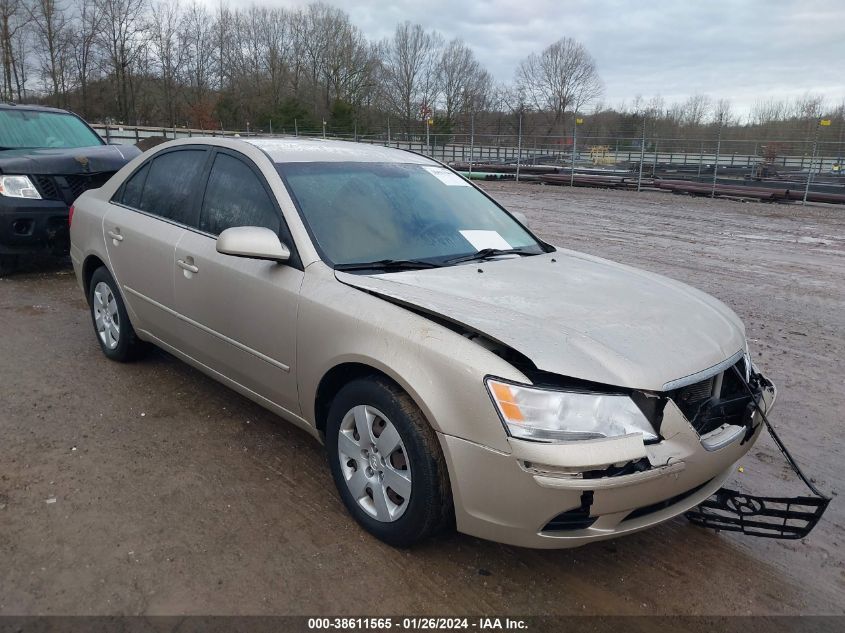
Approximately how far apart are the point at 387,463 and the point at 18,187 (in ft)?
21.0

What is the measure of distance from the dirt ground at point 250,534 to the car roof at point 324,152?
1.55 metres

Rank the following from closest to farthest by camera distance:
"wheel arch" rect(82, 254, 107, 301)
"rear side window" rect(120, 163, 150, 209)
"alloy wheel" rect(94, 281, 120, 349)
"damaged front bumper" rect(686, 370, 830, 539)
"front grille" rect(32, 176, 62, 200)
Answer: "damaged front bumper" rect(686, 370, 830, 539), "rear side window" rect(120, 163, 150, 209), "alloy wheel" rect(94, 281, 120, 349), "wheel arch" rect(82, 254, 107, 301), "front grille" rect(32, 176, 62, 200)

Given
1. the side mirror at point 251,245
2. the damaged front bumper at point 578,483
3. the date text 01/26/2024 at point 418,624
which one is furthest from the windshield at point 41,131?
the damaged front bumper at point 578,483

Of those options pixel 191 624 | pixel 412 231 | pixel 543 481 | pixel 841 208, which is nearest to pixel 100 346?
pixel 412 231

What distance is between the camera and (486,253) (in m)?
3.37

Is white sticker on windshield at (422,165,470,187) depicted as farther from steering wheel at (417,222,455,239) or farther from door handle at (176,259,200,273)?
door handle at (176,259,200,273)

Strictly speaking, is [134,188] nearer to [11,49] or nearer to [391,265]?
[391,265]

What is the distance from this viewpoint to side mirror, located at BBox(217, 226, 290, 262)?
2.89 m

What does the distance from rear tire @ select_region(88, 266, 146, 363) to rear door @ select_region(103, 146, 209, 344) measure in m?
0.17

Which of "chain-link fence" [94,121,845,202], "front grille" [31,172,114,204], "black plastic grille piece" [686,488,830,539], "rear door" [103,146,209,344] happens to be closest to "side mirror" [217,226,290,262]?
"rear door" [103,146,209,344]

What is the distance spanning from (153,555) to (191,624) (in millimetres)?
462

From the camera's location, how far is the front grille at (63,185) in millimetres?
7039

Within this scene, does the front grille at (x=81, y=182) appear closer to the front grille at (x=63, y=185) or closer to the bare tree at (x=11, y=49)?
the front grille at (x=63, y=185)

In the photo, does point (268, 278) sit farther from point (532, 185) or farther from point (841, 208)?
point (532, 185)
